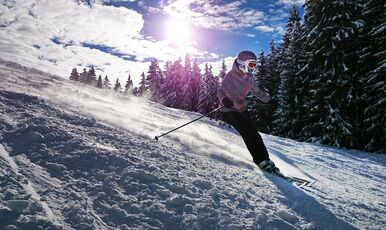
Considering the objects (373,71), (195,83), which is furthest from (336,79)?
(195,83)

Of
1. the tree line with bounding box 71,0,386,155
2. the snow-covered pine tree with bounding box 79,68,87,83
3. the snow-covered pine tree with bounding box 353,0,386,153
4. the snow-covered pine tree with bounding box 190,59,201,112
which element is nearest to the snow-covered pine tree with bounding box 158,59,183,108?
the snow-covered pine tree with bounding box 190,59,201,112

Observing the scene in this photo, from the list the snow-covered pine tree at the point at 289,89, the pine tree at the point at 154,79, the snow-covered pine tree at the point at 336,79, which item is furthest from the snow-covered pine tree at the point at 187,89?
the snow-covered pine tree at the point at 336,79

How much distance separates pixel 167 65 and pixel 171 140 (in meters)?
61.4

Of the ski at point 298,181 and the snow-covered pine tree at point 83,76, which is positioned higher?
the snow-covered pine tree at point 83,76

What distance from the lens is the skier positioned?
6.25 m

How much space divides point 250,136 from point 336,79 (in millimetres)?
15858

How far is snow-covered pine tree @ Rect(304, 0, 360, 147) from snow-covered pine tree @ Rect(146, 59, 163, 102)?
42310 millimetres

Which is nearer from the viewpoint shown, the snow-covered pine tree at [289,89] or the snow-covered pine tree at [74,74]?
the snow-covered pine tree at [289,89]

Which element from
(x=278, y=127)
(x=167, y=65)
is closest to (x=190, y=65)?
(x=167, y=65)

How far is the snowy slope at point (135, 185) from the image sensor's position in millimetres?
3402

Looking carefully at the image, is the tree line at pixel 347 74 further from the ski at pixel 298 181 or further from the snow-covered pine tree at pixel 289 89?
the ski at pixel 298 181

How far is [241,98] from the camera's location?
21.1 ft

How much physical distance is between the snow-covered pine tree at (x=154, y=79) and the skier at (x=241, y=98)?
54900 millimetres

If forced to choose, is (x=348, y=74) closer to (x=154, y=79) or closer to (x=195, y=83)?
(x=195, y=83)
